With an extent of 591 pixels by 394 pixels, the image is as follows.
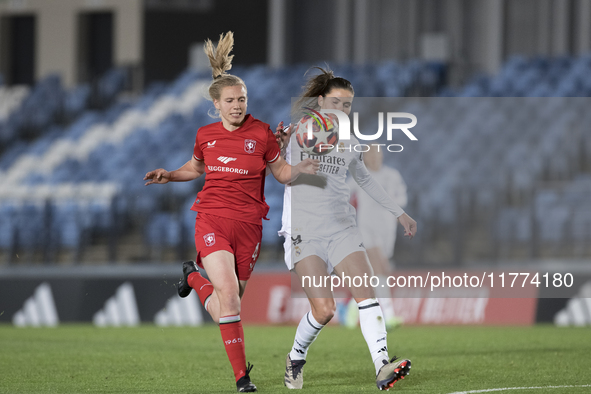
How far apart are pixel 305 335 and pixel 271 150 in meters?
1.17

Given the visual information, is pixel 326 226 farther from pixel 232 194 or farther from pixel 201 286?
pixel 201 286

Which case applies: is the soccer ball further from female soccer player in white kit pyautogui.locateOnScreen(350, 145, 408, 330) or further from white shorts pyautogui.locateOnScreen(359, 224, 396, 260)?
white shorts pyautogui.locateOnScreen(359, 224, 396, 260)

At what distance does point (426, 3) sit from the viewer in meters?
18.4

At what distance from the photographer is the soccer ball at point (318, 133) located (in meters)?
5.51

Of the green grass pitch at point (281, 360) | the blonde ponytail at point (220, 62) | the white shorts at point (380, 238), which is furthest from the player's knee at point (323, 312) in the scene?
the white shorts at point (380, 238)

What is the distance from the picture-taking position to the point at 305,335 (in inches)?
220

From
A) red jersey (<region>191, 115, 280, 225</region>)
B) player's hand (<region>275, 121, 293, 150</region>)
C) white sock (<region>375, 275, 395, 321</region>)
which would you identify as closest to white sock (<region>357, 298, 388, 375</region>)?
red jersey (<region>191, 115, 280, 225</region>)

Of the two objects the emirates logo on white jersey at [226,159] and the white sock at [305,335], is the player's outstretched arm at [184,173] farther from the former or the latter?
the white sock at [305,335]

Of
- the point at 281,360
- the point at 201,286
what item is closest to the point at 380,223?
the point at 281,360

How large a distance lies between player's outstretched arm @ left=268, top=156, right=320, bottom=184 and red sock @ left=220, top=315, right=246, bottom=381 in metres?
0.89

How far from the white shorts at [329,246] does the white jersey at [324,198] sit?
36 mm

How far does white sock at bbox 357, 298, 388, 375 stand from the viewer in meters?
5.20

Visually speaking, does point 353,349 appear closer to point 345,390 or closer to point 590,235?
point 345,390

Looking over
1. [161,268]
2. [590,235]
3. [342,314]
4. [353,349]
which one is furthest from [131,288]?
[590,235]
